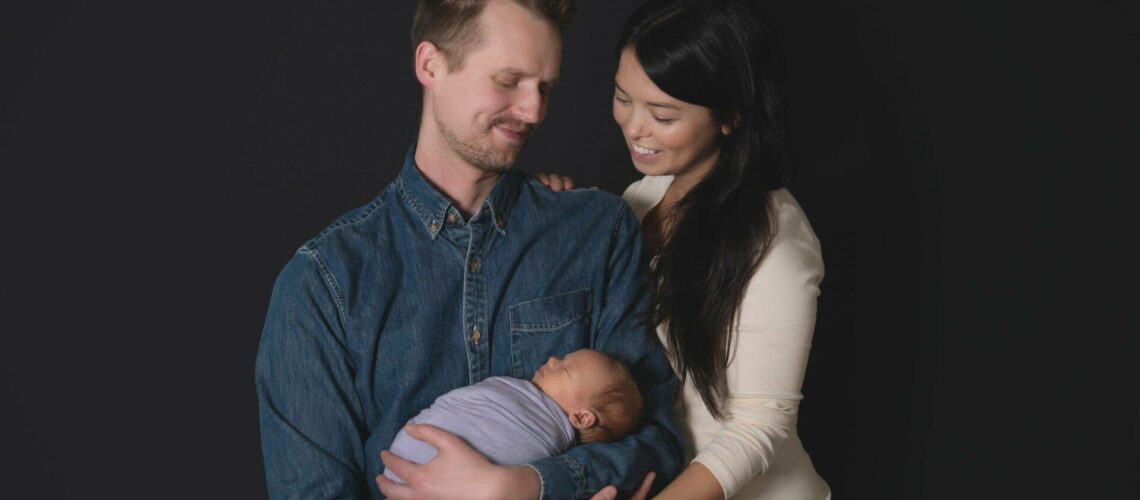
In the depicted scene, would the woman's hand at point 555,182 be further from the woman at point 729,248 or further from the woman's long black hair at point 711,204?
the woman's long black hair at point 711,204

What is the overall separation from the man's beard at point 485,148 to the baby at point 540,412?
0.37 meters

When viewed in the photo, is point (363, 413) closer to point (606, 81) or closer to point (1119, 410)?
point (606, 81)

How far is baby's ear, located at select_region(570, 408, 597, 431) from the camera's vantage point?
6.66 ft

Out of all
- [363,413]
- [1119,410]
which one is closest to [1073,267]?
[1119,410]

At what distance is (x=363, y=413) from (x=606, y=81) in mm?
1460

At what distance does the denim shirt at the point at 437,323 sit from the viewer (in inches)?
75.8

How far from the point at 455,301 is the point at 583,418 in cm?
31

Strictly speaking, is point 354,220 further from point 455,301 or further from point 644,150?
point 644,150

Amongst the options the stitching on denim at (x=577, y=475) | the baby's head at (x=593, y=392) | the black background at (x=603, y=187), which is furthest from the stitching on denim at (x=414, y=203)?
the black background at (x=603, y=187)

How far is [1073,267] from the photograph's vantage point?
3094 millimetres

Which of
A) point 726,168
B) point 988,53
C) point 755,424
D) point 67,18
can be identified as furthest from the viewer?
point 988,53

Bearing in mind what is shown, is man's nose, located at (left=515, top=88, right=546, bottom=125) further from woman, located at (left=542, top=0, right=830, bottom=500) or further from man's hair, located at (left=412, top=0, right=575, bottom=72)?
woman, located at (left=542, top=0, right=830, bottom=500)

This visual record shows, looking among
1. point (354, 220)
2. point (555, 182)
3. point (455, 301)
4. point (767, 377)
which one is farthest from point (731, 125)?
point (354, 220)

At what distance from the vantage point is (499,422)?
1917mm
